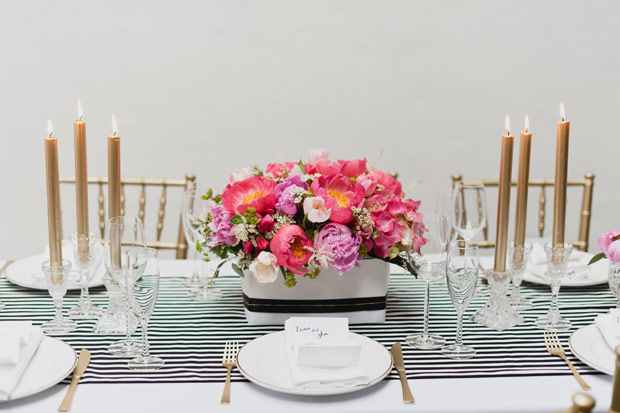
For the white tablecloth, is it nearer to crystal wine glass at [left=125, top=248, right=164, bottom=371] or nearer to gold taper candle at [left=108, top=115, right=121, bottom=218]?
crystal wine glass at [left=125, top=248, right=164, bottom=371]

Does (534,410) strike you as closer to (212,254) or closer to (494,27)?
(212,254)

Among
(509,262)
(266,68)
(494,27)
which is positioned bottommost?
(509,262)

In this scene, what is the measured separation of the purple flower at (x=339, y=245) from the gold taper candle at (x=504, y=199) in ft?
1.05

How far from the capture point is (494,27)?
3.50 metres

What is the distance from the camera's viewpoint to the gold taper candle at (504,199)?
1.57 metres

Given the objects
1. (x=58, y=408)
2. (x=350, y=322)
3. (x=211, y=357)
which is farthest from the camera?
(x=350, y=322)

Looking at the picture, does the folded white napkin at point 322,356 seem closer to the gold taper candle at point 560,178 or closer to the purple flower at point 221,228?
the purple flower at point 221,228

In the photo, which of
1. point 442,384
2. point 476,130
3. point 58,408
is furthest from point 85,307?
point 476,130

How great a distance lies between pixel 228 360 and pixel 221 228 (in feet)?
0.98

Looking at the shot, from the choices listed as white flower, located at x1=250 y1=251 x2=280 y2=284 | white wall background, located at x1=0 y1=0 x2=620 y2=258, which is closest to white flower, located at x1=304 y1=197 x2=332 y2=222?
white flower, located at x1=250 y1=251 x2=280 y2=284

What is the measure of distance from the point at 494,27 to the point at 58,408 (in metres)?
2.87

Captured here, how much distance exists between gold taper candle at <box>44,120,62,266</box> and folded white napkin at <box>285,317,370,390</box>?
0.56 meters

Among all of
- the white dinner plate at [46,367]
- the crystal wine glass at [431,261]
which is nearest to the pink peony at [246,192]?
the crystal wine glass at [431,261]

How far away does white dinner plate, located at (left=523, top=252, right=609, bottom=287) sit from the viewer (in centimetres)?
189
